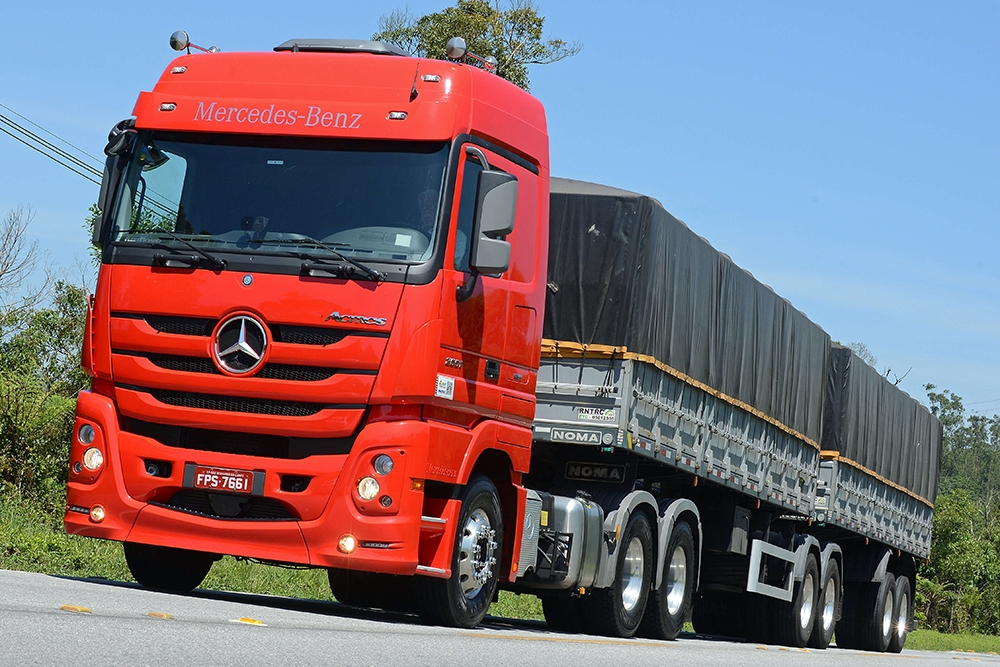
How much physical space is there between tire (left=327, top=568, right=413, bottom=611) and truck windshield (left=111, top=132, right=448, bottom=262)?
316 centimetres

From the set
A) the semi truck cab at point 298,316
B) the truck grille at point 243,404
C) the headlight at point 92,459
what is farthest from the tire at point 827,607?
the headlight at point 92,459

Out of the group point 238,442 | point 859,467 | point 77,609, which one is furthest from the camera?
point 859,467

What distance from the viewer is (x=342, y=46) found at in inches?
413

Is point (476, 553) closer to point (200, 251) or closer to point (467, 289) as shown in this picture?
point (467, 289)

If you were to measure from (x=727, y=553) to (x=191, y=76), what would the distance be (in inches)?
324

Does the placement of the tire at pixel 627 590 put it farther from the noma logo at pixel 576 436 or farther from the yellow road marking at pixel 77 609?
the yellow road marking at pixel 77 609

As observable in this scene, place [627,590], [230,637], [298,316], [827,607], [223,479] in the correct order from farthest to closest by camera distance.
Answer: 1. [827,607]
2. [627,590]
3. [223,479]
4. [298,316]
5. [230,637]

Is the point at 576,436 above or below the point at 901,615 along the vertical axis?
above

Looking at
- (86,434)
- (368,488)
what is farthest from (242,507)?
(86,434)

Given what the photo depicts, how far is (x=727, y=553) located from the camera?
1577 centimetres

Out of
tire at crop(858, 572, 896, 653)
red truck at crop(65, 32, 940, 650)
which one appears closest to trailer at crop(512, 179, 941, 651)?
red truck at crop(65, 32, 940, 650)

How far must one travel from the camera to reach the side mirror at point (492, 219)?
944 centimetres

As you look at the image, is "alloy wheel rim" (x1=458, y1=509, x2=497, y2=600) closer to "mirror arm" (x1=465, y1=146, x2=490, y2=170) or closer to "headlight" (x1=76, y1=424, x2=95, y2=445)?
"mirror arm" (x1=465, y1=146, x2=490, y2=170)

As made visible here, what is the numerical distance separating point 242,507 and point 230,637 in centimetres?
242
